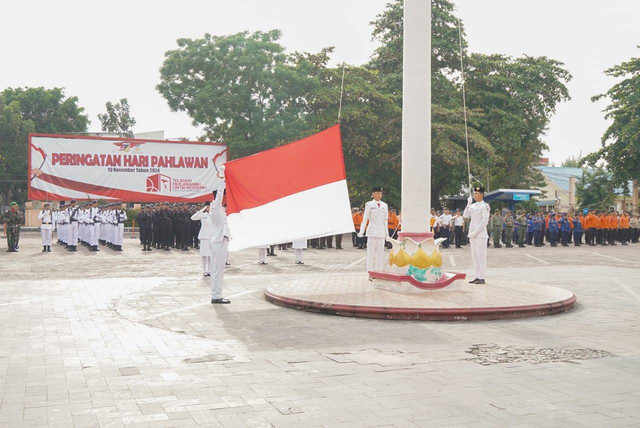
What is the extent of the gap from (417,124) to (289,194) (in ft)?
9.27

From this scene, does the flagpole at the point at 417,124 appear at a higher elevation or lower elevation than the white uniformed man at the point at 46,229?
higher

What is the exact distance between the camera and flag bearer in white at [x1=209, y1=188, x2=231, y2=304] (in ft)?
33.8

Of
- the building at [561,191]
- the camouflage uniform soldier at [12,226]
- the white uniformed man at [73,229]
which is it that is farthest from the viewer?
the building at [561,191]

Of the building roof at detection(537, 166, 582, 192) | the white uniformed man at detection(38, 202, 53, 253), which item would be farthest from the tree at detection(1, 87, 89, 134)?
the building roof at detection(537, 166, 582, 192)

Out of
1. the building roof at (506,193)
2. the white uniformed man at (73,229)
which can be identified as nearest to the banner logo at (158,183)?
the white uniformed man at (73,229)

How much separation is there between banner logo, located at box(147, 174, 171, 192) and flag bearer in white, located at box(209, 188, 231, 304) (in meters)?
21.3

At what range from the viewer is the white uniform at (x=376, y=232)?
13.3m

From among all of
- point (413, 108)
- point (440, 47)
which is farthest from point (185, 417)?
point (440, 47)

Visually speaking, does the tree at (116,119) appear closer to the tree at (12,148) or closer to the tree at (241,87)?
the tree at (12,148)

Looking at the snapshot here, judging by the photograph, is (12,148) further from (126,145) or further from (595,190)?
(595,190)

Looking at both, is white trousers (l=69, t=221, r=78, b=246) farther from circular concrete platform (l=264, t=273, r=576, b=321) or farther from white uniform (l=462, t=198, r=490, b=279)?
white uniform (l=462, t=198, r=490, b=279)

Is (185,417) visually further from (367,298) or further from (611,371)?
(367,298)

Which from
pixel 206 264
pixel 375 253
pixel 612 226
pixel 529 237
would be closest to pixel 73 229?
pixel 206 264

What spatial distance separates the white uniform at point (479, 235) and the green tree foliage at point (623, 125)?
1115 inches
